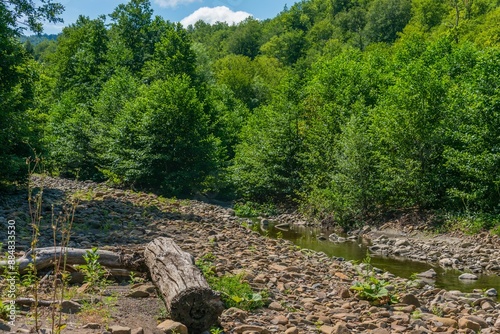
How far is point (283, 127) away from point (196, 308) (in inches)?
1074

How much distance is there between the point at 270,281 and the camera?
925cm

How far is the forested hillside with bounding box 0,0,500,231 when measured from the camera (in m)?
21.5

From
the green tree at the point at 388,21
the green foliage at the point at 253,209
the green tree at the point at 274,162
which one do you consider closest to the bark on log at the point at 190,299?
the green foliage at the point at 253,209

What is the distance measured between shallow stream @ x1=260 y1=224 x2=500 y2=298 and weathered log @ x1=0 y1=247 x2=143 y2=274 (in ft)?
28.4

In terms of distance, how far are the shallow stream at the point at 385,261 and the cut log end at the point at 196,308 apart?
27.8 ft

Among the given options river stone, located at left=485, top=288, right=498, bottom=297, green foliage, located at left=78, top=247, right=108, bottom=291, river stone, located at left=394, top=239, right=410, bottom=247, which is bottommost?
river stone, located at left=394, top=239, right=410, bottom=247

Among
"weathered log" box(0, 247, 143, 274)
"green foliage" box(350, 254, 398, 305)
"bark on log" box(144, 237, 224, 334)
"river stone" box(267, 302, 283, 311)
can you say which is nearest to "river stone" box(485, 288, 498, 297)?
"green foliage" box(350, 254, 398, 305)

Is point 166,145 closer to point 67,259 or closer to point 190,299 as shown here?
point 67,259

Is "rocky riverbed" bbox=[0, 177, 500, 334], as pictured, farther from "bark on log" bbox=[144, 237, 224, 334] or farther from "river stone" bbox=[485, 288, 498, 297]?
"bark on log" bbox=[144, 237, 224, 334]

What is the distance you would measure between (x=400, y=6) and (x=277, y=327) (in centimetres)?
8120

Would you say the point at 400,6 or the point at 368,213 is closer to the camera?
the point at 368,213

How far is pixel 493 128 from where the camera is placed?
2145 centimetres

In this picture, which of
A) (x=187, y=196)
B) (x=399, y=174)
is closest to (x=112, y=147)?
(x=187, y=196)

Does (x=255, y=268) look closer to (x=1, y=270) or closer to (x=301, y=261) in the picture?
(x=301, y=261)
